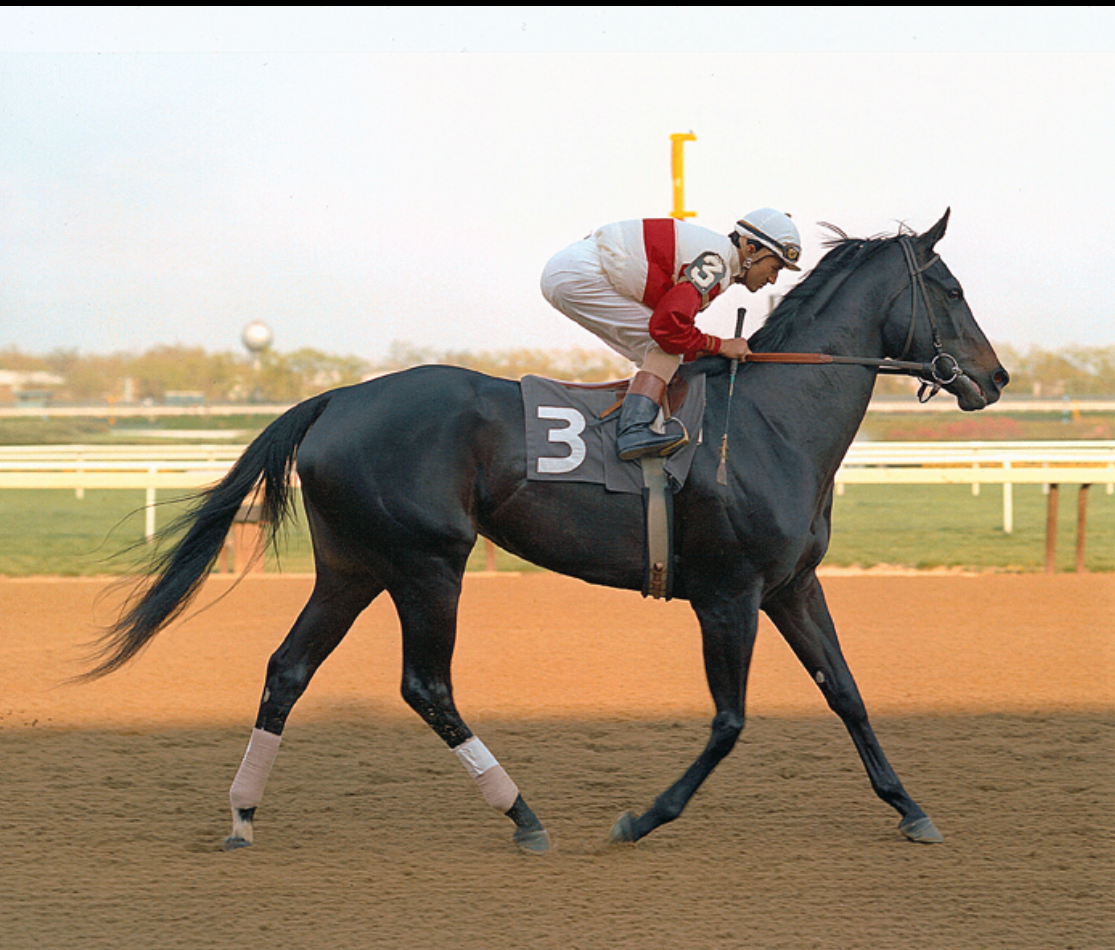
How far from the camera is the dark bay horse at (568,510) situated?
11.9ft

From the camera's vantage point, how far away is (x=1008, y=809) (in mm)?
3957

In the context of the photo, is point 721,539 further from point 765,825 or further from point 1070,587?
point 1070,587

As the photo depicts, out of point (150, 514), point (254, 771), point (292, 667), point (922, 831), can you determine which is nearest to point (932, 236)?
point (922, 831)

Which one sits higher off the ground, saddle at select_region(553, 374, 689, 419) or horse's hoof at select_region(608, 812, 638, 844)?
saddle at select_region(553, 374, 689, 419)

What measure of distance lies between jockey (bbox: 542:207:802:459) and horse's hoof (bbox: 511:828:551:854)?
1.20 meters

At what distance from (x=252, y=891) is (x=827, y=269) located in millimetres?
2702

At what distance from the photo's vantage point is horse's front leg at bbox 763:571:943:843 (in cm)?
384

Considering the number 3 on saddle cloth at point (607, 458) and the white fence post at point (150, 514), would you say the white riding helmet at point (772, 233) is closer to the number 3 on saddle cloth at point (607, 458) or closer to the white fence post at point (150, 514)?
the number 3 on saddle cloth at point (607, 458)

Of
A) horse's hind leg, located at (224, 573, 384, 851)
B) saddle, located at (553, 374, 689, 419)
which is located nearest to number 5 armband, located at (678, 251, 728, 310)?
saddle, located at (553, 374, 689, 419)

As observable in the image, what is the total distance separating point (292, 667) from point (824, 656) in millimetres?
1766

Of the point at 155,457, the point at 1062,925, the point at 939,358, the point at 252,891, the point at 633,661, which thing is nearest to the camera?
the point at 1062,925

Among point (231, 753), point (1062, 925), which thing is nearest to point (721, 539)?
point (1062, 925)

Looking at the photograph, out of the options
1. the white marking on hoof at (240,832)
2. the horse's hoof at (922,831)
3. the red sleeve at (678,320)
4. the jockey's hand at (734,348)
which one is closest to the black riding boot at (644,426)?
the red sleeve at (678,320)

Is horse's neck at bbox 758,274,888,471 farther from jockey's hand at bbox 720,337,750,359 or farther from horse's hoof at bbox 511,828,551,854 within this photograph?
horse's hoof at bbox 511,828,551,854
